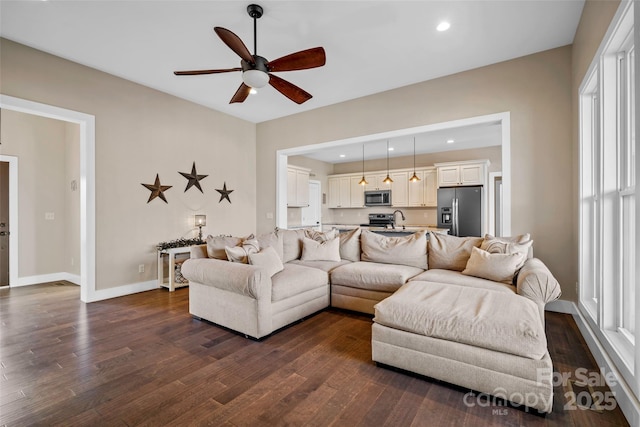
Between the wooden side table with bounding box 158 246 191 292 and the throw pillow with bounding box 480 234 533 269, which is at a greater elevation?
the throw pillow with bounding box 480 234 533 269

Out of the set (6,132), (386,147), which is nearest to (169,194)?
(6,132)

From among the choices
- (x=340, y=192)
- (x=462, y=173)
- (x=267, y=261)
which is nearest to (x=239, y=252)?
(x=267, y=261)

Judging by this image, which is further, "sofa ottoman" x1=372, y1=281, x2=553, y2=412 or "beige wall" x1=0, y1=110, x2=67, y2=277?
"beige wall" x1=0, y1=110, x2=67, y2=277

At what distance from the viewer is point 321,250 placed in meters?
4.11

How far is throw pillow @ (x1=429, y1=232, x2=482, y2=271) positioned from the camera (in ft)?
11.2

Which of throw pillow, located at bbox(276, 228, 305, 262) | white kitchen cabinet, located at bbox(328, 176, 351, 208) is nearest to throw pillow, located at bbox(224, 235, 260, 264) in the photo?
throw pillow, located at bbox(276, 228, 305, 262)

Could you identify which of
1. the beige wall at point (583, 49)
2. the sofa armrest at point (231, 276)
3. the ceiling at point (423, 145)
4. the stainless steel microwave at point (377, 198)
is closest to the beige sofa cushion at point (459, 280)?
the beige wall at point (583, 49)

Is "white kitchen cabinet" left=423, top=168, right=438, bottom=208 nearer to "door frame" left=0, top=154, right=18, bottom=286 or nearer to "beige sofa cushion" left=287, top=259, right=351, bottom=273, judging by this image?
"beige sofa cushion" left=287, top=259, right=351, bottom=273

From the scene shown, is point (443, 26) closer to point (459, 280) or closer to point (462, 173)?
point (459, 280)

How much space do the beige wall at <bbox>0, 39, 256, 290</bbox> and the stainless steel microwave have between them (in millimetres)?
4134

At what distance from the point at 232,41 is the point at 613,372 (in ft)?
11.4

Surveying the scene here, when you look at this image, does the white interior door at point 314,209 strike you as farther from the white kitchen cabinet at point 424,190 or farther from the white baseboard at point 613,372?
the white baseboard at point 613,372

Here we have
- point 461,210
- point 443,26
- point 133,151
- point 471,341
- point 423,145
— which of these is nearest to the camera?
point 471,341

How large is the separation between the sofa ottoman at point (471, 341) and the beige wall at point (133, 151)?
3.86m
